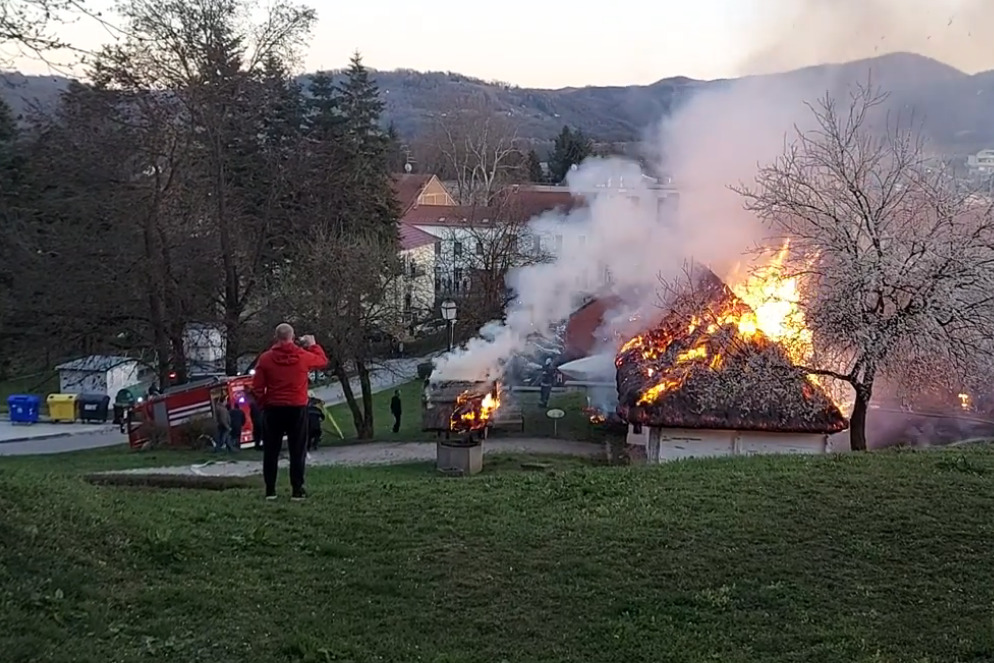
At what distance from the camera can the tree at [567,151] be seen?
72562 mm

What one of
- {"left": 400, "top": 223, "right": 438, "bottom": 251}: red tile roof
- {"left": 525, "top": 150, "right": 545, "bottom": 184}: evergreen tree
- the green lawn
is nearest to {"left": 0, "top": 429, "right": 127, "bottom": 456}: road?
the green lawn

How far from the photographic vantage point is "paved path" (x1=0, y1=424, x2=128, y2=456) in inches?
1175

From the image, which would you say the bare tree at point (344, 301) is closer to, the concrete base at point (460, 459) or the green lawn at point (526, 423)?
the green lawn at point (526, 423)

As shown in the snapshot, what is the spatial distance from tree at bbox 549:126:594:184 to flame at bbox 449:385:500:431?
47.2 m

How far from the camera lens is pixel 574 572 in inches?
Answer: 287

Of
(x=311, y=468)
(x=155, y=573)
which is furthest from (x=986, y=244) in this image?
(x=155, y=573)

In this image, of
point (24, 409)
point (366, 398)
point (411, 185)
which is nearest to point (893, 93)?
point (366, 398)

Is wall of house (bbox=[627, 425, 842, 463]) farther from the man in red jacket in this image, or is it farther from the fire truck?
the man in red jacket

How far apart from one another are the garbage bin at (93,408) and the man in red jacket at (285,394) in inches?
1168

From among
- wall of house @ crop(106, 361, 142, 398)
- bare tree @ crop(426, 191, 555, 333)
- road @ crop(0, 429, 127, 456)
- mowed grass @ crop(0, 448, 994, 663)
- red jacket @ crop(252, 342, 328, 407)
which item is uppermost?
bare tree @ crop(426, 191, 555, 333)

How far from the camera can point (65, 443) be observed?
31781 millimetres

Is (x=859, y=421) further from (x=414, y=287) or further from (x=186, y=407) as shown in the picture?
(x=414, y=287)

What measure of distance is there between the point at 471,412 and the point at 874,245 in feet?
34.9

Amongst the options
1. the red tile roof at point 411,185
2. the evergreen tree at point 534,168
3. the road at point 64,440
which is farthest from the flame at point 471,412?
the evergreen tree at point 534,168
